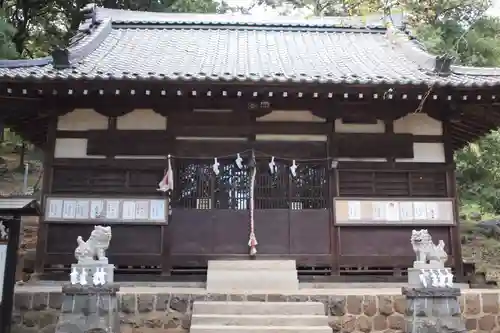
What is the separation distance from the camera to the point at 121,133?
9742 mm

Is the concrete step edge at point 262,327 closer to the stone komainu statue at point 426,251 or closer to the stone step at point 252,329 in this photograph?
the stone step at point 252,329

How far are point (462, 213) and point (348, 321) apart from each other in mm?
11971

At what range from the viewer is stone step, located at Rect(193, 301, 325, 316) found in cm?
746

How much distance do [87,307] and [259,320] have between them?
2434 mm

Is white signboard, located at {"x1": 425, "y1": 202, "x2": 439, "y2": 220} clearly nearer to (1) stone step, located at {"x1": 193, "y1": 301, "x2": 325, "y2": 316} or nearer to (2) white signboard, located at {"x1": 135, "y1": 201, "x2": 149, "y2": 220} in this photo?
(1) stone step, located at {"x1": 193, "y1": 301, "x2": 325, "y2": 316}

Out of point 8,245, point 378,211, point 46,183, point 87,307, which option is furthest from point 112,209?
point 378,211

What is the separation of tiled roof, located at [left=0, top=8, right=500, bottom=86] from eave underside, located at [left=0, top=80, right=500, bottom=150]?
0.75 ft

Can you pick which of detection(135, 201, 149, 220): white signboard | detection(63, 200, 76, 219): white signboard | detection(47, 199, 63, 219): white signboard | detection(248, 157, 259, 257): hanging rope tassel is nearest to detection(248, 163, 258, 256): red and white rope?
detection(248, 157, 259, 257): hanging rope tassel

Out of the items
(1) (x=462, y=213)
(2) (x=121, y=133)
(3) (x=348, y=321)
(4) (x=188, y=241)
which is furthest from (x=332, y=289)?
(1) (x=462, y=213)

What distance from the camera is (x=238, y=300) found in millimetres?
7746

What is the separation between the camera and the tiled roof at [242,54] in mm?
8617

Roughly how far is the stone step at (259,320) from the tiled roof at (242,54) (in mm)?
3849

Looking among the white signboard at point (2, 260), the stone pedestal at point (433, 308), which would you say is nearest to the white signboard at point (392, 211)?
the stone pedestal at point (433, 308)

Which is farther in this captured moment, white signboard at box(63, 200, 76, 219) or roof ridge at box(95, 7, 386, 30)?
roof ridge at box(95, 7, 386, 30)
